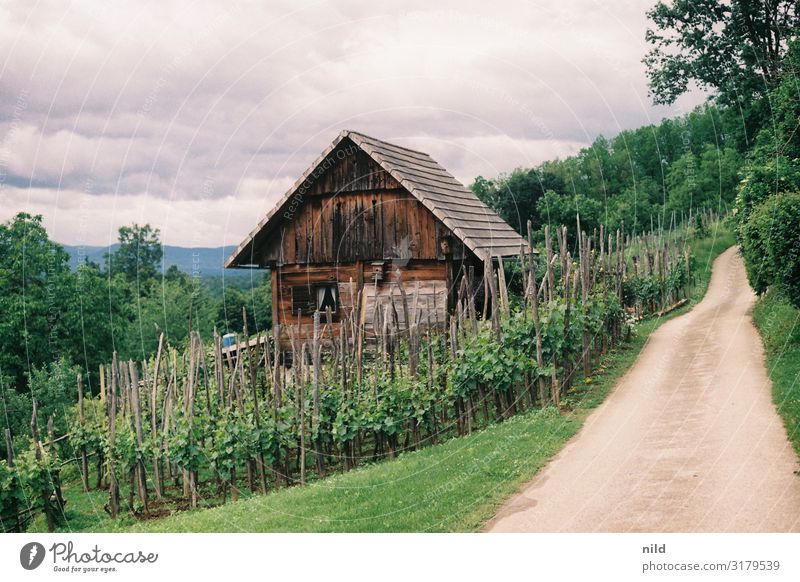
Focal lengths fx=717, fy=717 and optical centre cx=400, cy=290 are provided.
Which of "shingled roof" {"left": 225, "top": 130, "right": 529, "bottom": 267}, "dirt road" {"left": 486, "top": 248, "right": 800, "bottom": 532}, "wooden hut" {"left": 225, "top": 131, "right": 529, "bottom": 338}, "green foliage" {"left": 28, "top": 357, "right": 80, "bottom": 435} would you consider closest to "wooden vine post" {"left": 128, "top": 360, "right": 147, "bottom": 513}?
"wooden hut" {"left": 225, "top": 131, "right": 529, "bottom": 338}

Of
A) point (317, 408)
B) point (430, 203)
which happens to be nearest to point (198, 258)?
point (317, 408)

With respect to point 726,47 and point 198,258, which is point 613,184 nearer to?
point 726,47

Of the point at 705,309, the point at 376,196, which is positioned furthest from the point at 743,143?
the point at 376,196

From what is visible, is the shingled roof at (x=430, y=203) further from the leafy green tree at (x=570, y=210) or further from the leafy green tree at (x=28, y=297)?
the leafy green tree at (x=570, y=210)

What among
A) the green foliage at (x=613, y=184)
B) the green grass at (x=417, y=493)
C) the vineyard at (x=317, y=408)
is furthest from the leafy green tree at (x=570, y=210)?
the green grass at (x=417, y=493)

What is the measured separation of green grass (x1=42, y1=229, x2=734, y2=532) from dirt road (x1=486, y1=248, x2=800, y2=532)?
0.35 meters

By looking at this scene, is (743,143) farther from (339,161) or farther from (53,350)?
(53,350)

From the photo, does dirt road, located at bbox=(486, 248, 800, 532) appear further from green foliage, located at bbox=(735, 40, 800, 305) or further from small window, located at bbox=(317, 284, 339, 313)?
small window, located at bbox=(317, 284, 339, 313)

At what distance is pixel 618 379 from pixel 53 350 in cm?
2546

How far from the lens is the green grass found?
8.14m

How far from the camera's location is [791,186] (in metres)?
16.0

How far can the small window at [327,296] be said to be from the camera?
19125 mm

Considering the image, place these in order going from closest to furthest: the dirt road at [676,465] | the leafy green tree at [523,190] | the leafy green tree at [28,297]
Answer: the dirt road at [676,465] < the leafy green tree at [28,297] < the leafy green tree at [523,190]
